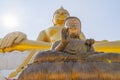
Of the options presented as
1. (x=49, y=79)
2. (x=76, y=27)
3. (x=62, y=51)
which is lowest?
(x=49, y=79)

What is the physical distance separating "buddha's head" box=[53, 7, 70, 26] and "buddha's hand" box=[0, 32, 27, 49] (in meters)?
0.83

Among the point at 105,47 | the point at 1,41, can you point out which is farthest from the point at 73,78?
the point at 1,41

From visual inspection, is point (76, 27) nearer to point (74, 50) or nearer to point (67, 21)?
point (67, 21)

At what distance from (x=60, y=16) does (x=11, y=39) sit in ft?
3.67

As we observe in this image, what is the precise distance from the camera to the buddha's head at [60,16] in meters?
6.47

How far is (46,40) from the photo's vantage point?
6457mm

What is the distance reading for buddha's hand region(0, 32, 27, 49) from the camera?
5838 millimetres

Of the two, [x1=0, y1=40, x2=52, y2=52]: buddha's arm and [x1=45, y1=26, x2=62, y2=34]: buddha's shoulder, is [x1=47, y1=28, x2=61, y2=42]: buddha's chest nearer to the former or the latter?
[x1=45, y1=26, x2=62, y2=34]: buddha's shoulder

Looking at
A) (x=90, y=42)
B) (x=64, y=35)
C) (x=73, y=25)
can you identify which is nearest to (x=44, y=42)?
(x=73, y=25)

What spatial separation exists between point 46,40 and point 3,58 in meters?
1.13

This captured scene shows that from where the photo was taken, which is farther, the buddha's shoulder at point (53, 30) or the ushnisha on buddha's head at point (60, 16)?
the ushnisha on buddha's head at point (60, 16)

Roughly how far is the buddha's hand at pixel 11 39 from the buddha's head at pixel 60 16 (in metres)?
0.83

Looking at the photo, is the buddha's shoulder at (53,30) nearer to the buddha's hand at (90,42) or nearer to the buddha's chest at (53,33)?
the buddha's chest at (53,33)

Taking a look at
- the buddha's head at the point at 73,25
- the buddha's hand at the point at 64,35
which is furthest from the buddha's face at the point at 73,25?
the buddha's hand at the point at 64,35
